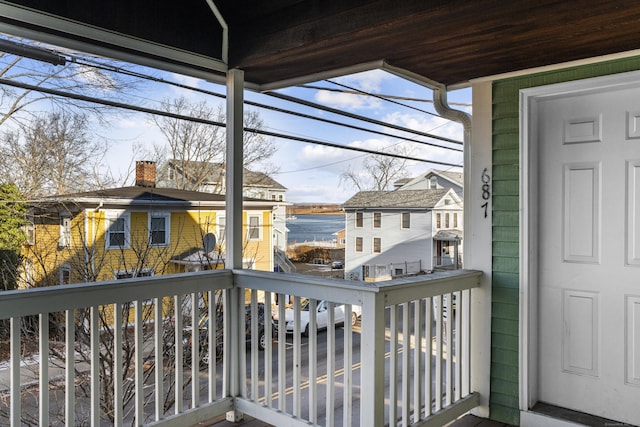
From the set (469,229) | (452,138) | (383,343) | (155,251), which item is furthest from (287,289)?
(452,138)

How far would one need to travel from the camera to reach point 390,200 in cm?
284

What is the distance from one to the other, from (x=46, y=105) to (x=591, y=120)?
2849 mm

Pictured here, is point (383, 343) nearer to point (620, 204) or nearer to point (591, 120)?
point (620, 204)

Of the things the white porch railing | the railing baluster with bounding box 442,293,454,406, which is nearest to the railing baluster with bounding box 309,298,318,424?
the white porch railing

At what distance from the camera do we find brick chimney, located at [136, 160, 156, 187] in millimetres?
2746

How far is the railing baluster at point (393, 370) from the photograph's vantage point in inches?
91.6

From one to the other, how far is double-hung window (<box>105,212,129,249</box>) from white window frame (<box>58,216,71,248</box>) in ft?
0.64

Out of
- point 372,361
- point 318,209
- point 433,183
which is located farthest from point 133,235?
point 433,183

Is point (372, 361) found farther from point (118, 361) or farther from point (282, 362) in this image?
point (118, 361)

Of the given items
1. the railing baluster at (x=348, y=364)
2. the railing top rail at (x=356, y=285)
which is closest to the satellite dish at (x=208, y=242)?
the railing top rail at (x=356, y=285)

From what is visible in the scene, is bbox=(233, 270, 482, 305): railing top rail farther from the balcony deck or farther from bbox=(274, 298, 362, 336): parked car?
the balcony deck

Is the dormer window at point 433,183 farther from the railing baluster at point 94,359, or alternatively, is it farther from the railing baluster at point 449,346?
the railing baluster at point 94,359

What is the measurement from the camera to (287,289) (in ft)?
8.72

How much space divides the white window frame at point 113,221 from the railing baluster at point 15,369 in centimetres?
80
